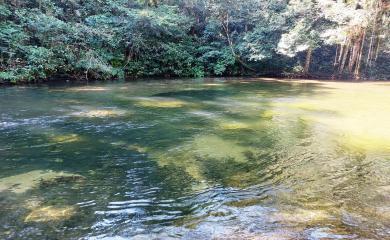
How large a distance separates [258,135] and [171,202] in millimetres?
3704

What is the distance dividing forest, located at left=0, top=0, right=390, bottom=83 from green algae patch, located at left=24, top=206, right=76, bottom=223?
1159 centimetres

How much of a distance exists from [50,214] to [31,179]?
1.22 metres

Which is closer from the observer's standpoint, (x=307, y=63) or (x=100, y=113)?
(x=100, y=113)

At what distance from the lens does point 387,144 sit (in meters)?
7.06

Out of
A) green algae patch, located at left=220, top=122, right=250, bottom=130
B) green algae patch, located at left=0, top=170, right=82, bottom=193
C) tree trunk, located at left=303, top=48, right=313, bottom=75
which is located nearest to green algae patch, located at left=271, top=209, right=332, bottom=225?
green algae patch, located at left=0, top=170, right=82, bottom=193

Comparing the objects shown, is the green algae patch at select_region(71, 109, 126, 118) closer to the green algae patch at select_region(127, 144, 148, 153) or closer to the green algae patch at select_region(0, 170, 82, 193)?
the green algae patch at select_region(127, 144, 148, 153)

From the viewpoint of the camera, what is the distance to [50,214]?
3930mm

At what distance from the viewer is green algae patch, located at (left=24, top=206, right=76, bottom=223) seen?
3820 mm

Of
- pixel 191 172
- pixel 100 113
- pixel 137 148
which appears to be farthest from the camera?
pixel 100 113

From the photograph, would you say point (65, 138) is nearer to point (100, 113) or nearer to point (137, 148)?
point (137, 148)

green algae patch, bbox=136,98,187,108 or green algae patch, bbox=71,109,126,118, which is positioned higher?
green algae patch, bbox=136,98,187,108

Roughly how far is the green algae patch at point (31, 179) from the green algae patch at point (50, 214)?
0.69 metres

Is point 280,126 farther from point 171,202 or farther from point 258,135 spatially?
point 171,202

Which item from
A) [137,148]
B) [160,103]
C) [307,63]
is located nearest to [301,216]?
[137,148]
